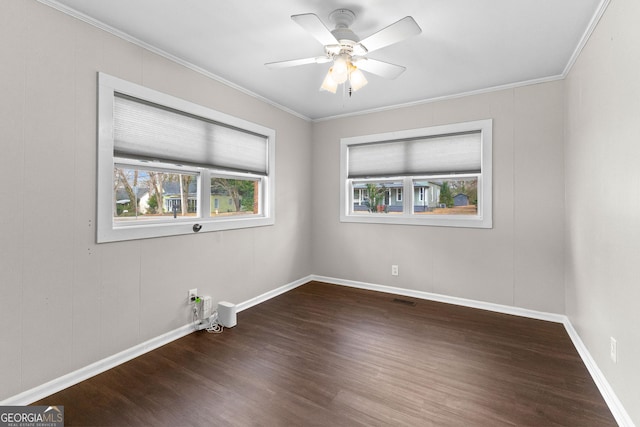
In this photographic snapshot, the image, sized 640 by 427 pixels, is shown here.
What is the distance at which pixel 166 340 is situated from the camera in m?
2.60

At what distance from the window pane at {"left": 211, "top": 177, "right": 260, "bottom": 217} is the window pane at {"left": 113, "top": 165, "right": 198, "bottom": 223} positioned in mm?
248

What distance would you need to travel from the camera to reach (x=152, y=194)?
8.68ft

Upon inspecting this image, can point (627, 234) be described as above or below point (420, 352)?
above

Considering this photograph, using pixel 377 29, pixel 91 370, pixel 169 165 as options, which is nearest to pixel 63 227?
pixel 169 165

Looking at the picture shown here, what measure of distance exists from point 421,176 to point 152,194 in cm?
312

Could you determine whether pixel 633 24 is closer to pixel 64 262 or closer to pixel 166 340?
pixel 64 262

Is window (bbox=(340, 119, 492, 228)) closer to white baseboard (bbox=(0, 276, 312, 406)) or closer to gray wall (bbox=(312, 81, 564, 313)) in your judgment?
gray wall (bbox=(312, 81, 564, 313))

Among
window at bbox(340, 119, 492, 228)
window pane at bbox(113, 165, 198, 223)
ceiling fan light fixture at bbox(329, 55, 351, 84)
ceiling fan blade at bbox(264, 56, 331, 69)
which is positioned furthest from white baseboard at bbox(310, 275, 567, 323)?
ceiling fan blade at bbox(264, 56, 331, 69)

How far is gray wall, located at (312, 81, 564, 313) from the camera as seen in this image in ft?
10.1

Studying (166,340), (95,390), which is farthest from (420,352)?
(95,390)

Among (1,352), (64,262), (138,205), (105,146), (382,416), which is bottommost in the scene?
(382,416)

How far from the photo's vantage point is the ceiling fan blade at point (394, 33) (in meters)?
1.69

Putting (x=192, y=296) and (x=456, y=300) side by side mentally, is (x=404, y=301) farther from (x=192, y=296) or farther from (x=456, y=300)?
(x=192, y=296)

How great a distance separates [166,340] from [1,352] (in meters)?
1.06
